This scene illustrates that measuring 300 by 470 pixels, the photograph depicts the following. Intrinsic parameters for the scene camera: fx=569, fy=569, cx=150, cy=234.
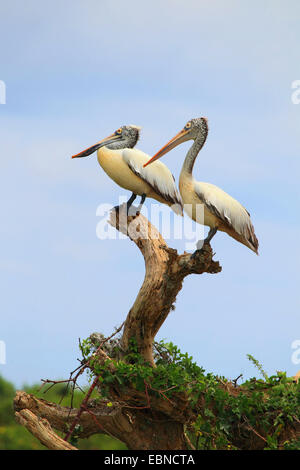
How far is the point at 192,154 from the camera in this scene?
19.7 ft

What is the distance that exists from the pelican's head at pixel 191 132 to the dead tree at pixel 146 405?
1.18m

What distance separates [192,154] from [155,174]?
0.75 meters

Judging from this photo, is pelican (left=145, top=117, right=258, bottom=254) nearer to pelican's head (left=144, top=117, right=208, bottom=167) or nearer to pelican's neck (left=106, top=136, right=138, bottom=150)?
pelican's head (left=144, top=117, right=208, bottom=167)

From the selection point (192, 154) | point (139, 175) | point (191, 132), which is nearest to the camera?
point (192, 154)

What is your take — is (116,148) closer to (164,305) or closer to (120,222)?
(120,222)

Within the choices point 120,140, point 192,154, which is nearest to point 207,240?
point 192,154

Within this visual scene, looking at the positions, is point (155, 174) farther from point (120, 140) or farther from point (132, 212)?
point (120, 140)

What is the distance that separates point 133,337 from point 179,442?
4.05 feet

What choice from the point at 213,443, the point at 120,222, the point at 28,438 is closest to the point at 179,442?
the point at 213,443

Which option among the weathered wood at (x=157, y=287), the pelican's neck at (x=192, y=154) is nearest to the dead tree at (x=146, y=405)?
the weathered wood at (x=157, y=287)

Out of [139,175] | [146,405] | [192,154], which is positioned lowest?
[146,405]

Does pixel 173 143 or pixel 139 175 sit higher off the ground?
pixel 173 143

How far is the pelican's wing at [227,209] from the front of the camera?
5777 mm

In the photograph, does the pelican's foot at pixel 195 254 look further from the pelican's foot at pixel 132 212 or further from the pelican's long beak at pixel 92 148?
the pelican's long beak at pixel 92 148
